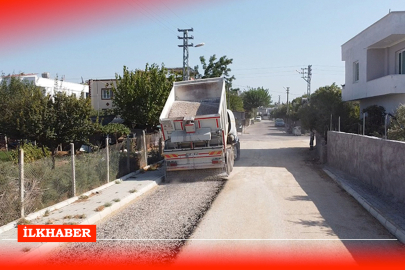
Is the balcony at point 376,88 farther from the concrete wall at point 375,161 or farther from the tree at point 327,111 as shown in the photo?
the concrete wall at point 375,161

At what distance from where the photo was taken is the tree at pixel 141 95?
23.4 m

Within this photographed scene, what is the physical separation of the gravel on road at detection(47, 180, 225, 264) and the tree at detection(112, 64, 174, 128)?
1112cm

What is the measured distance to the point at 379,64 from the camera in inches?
877

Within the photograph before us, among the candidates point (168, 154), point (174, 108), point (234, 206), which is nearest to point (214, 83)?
point (174, 108)

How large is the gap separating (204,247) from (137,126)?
63.0 feet

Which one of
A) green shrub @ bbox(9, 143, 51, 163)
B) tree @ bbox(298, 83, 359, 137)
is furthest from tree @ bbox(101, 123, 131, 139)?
tree @ bbox(298, 83, 359, 137)

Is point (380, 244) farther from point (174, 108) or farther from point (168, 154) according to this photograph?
point (174, 108)

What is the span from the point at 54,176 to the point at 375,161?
916 centimetres

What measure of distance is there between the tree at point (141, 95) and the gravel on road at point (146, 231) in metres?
11.1

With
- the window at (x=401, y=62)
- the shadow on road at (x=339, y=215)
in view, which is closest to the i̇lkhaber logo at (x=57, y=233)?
the shadow on road at (x=339, y=215)

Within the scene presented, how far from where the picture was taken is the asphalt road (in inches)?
274

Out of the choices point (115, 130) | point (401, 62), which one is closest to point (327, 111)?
point (401, 62)

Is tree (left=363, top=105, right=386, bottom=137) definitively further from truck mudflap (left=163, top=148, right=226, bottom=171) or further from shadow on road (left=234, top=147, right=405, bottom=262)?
truck mudflap (left=163, top=148, right=226, bottom=171)

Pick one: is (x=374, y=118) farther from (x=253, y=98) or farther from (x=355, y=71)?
(x=253, y=98)
